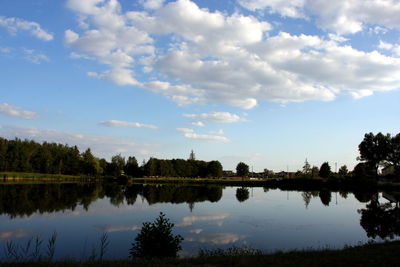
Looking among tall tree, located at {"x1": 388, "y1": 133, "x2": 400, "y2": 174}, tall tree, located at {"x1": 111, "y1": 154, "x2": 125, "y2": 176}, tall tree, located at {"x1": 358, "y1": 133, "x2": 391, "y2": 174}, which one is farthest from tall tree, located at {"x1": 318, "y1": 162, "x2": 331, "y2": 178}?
tall tree, located at {"x1": 111, "y1": 154, "x2": 125, "y2": 176}

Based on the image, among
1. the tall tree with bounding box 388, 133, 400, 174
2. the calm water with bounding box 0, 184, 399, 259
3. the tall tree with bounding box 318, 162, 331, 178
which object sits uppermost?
the tall tree with bounding box 388, 133, 400, 174

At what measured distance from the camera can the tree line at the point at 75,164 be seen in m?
120

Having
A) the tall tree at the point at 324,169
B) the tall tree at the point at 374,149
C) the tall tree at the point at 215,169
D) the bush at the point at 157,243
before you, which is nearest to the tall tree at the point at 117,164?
the tall tree at the point at 215,169

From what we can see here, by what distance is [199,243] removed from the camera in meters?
21.0

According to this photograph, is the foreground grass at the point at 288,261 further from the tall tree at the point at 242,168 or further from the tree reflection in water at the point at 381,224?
the tall tree at the point at 242,168

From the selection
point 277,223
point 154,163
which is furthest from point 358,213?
point 154,163

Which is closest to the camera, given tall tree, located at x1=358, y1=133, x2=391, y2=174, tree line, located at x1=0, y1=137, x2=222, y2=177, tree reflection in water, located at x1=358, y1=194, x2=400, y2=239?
tree reflection in water, located at x1=358, y1=194, x2=400, y2=239

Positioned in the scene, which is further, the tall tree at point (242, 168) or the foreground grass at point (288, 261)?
the tall tree at point (242, 168)

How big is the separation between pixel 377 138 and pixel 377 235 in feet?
243

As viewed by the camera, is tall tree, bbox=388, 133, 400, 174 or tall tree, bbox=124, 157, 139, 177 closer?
tall tree, bbox=388, 133, 400, 174

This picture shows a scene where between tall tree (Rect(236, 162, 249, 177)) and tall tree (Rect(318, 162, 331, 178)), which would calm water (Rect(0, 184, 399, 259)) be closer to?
tall tree (Rect(318, 162, 331, 178))

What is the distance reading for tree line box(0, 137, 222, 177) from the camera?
12033 cm

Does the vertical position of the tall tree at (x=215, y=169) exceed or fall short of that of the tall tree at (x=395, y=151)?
it falls short

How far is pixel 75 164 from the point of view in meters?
142
